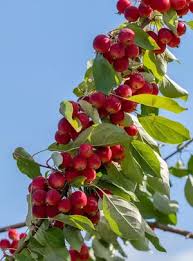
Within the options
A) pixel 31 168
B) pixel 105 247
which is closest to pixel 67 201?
pixel 31 168

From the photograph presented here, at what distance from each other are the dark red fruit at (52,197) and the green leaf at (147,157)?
0.84 ft

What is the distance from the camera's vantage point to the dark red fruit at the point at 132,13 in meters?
2.09

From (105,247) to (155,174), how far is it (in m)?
1.84

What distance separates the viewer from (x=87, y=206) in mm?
1869

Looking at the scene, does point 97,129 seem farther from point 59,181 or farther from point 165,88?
point 165,88

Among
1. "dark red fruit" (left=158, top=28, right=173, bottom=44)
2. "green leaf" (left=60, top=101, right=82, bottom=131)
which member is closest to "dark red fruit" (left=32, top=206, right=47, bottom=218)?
"green leaf" (left=60, top=101, right=82, bottom=131)

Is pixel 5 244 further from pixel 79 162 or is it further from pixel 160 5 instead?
pixel 160 5

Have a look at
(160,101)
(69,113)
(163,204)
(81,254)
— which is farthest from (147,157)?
(163,204)

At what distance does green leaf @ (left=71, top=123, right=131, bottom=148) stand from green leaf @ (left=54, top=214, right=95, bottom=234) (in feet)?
0.65

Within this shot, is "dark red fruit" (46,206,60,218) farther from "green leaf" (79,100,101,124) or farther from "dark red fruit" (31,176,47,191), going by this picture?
"green leaf" (79,100,101,124)

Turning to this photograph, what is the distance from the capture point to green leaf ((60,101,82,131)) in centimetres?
179

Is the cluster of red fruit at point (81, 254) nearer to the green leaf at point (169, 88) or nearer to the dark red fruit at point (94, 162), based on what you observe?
the green leaf at point (169, 88)

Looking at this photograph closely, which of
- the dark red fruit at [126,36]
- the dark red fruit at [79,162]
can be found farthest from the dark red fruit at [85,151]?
the dark red fruit at [126,36]

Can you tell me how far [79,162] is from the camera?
1.81 meters
